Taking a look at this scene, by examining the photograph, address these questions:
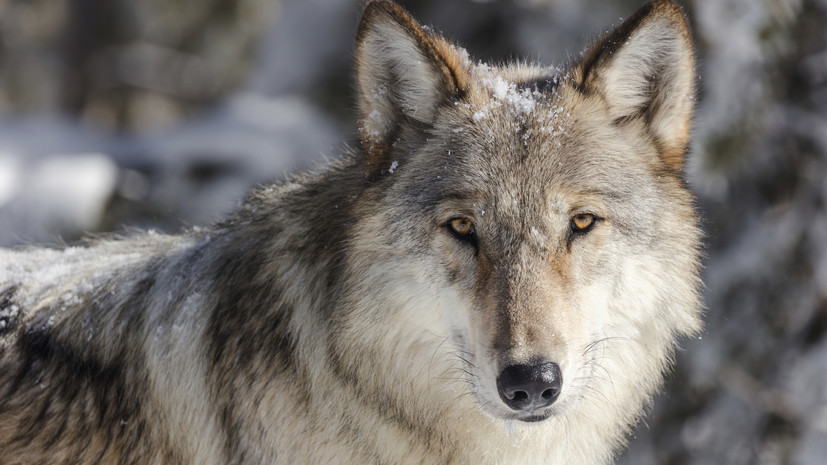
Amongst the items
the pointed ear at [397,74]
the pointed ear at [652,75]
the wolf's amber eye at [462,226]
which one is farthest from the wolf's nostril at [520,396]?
the pointed ear at [652,75]

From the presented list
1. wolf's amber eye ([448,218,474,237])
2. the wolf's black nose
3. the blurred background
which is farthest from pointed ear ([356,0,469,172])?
the wolf's black nose

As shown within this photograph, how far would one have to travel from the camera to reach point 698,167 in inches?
243

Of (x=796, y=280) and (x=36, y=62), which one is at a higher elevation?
(x=36, y=62)

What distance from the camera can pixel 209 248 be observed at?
9.40 feet

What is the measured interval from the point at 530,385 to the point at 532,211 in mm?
544

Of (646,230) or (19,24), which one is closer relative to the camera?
(646,230)

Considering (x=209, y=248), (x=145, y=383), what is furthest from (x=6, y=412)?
(x=209, y=248)

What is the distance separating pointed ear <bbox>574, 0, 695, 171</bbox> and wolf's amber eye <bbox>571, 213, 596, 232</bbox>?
1.46 feet

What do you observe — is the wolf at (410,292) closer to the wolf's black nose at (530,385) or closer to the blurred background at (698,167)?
the wolf's black nose at (530,385)

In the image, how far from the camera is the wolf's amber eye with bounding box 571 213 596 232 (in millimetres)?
2490

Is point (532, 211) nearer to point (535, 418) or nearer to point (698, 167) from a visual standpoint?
point (535, 418)

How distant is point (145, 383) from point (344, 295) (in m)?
0.74

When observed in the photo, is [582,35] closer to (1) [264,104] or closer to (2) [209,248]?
(1) [264,104]

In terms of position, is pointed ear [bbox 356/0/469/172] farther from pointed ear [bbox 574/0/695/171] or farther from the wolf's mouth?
the wolf's mouth
